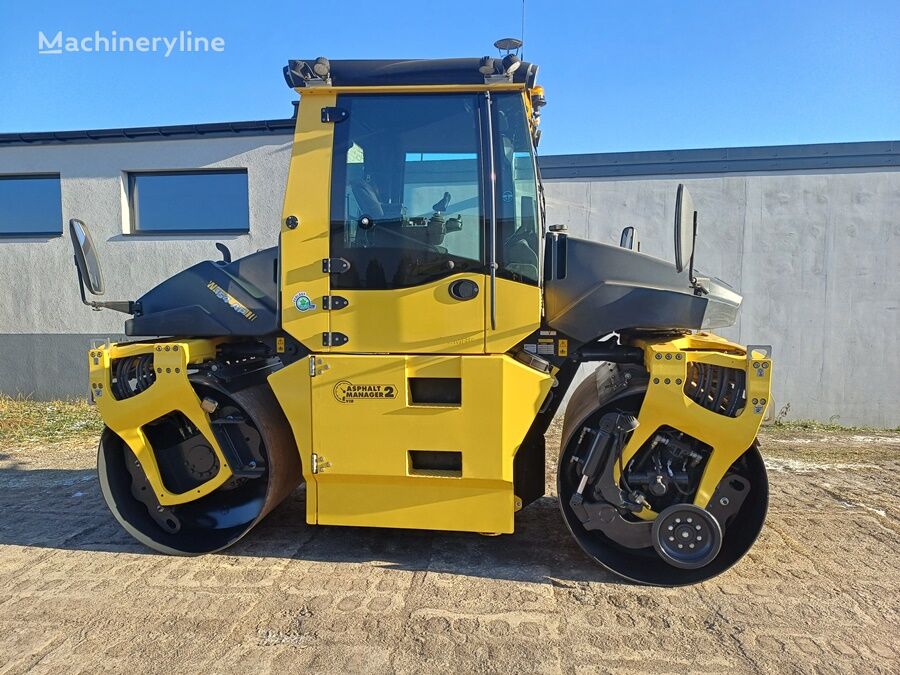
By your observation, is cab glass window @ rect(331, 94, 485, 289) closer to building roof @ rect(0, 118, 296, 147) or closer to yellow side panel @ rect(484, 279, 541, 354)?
yellow side panel @ rect(484, 279, 541, 354)

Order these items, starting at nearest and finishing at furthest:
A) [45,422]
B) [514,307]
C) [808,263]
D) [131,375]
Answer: [514,307] < [131,375] < [808,263] < [45,422]

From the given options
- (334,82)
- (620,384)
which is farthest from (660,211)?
(334,82)

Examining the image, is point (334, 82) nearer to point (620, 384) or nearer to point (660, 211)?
point (620, 384)

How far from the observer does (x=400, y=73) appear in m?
3.19

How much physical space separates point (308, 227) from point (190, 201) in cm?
598

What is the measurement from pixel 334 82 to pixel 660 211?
17.3 feet

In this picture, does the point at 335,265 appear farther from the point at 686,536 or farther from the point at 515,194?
the point at 686,536

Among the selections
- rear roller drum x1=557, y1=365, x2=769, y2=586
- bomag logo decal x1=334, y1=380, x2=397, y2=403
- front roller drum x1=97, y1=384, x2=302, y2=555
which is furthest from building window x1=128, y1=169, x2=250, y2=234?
rear roller drum x1=557, y1=365, x2=769, y2=586

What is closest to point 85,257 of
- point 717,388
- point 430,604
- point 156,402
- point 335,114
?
point 156,402

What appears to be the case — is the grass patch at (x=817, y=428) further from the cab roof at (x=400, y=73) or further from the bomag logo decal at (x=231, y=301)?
the bomag logo decal at (x=231, y=301)

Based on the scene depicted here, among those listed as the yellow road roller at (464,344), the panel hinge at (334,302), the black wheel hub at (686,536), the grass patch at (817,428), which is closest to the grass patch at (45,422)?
the yellow road roller at (464,344)

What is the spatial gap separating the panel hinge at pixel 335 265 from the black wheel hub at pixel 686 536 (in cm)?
214

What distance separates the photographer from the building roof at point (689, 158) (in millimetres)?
7070

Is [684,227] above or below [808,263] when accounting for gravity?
above
